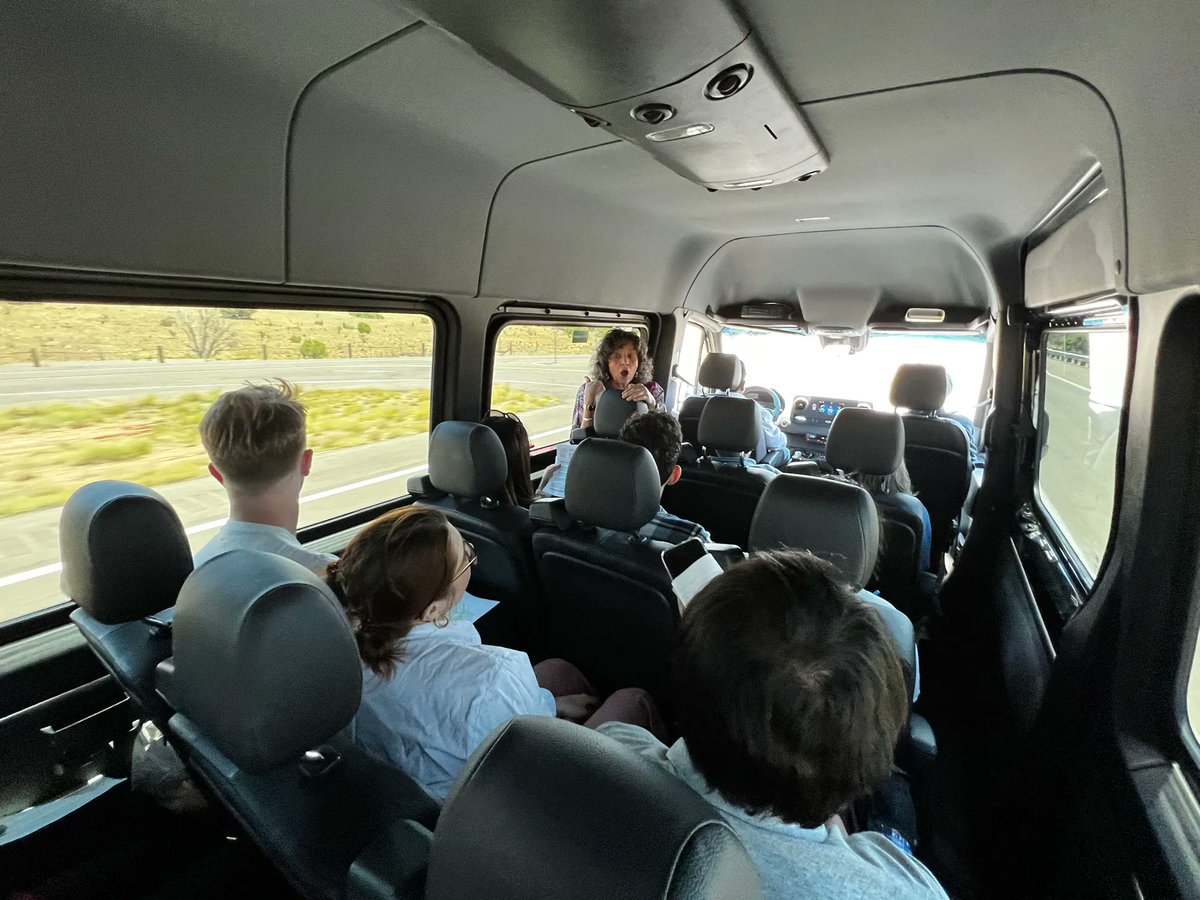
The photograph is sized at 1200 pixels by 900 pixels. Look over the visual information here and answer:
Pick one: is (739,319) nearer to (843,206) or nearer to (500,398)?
(843,206)

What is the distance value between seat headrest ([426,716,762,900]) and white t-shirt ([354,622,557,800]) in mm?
736

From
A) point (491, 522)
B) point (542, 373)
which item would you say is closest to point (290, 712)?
point (491, 522)

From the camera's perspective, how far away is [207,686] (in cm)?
120

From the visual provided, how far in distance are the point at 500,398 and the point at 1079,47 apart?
146 inches

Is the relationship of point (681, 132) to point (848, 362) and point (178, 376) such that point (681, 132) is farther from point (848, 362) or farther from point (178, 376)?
point (848, 362)

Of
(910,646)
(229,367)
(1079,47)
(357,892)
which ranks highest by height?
(1079,47)

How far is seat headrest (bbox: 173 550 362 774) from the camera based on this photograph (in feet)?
Answer: 3.78

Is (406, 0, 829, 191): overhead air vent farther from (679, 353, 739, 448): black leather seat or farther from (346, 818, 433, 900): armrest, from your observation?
(679, 353, 739, 448): black leather seat

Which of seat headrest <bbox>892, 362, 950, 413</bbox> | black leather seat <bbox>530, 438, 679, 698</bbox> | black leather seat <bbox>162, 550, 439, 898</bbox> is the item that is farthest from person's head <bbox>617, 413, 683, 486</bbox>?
seat headrest <bbox>892, 362, 950, 413</bbox>

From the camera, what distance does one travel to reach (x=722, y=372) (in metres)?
5.95

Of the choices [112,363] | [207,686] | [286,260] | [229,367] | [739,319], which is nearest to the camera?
[207,686]

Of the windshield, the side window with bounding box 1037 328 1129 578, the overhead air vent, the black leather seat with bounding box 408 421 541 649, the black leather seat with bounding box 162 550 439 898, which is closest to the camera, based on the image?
the black leather seat with bounding box 162 550 439 898

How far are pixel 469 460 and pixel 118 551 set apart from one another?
1.47 m

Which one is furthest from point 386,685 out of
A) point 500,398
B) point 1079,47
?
point 500,398
